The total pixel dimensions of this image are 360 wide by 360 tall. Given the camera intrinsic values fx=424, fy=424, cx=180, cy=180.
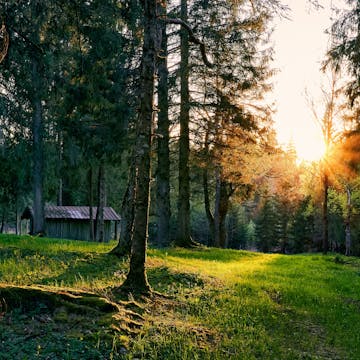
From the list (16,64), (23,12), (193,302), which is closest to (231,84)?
(16,64)

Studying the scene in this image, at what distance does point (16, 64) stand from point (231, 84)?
31.6 ft

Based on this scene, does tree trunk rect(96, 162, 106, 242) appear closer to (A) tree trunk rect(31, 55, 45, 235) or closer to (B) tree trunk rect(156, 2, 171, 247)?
(A) tree trunk rect(31, 55, 45, 235)

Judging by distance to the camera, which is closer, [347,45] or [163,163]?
[347,45]

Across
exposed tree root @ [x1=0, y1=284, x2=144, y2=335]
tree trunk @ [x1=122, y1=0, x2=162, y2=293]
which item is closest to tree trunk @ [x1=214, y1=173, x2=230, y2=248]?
tree trunk @ [x1=122, y1=0, x2=162, y2=293]

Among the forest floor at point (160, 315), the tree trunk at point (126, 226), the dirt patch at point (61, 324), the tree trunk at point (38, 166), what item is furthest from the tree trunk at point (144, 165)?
the tree trunk at point (38, 166)

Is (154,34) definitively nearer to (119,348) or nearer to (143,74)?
(143,74)

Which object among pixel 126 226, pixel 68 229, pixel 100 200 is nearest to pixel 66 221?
pixel 68 229

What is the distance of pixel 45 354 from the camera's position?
12.9 ft

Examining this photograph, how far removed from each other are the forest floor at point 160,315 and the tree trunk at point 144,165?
377 mm

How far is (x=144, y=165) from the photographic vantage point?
6.89 meters

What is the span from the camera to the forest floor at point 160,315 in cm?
439

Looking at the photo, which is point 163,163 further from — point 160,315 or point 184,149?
point 160,315

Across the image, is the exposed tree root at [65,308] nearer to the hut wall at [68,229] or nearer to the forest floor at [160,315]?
the forest floor at [160,315]

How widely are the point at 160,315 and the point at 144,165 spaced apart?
7.71 feet
